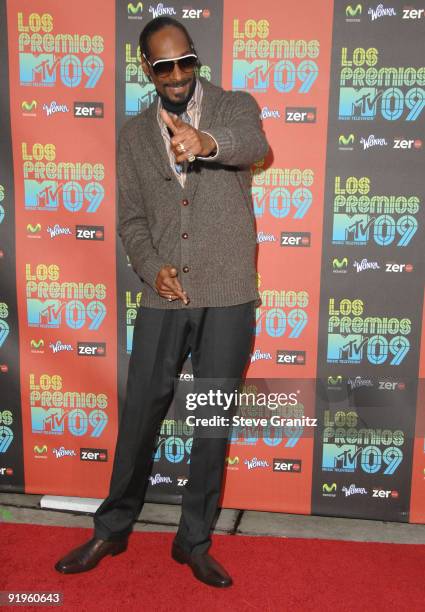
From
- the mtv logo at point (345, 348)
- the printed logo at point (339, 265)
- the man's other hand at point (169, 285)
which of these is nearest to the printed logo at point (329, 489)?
the mtv logo at point (345, 348)

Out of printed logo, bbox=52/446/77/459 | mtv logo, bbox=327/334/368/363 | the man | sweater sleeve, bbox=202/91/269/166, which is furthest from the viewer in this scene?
printed logo, bbox=52/446/77/459

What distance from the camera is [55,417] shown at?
2875 mm

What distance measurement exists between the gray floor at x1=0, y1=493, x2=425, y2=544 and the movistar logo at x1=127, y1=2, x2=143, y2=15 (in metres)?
2.02

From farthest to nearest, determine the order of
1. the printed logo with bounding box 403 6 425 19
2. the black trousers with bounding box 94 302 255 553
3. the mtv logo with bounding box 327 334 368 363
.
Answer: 1. the mtv logo with bounding box 327 334 368 363
2. the printed logo with bounding box 403 6 425 19
3. the black trousers with bounding box 94 302 255 553

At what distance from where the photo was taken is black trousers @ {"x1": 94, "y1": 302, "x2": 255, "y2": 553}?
7.31 feet

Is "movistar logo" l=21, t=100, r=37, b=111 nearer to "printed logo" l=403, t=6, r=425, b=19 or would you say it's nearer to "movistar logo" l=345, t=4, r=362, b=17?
"movistar logo" l=345, t=4, r=362, b=17

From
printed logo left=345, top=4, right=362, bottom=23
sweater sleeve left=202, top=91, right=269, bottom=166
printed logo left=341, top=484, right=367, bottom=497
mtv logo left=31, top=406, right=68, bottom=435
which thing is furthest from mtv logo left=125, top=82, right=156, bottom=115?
printed logo left=341, top=484, right=367, bottom=497

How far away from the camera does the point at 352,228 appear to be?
8.56 feet

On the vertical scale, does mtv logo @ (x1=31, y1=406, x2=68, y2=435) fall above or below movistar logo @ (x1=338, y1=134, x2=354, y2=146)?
below

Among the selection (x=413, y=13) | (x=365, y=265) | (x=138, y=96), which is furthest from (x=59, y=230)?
(x=413, y=13)

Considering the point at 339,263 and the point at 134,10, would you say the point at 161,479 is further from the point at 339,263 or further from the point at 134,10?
the point at 134,10

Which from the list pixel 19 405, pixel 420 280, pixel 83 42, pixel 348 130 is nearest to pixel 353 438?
pixel 420 280

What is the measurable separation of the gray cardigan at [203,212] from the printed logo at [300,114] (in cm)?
40

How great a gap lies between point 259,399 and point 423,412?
0.67 metres
